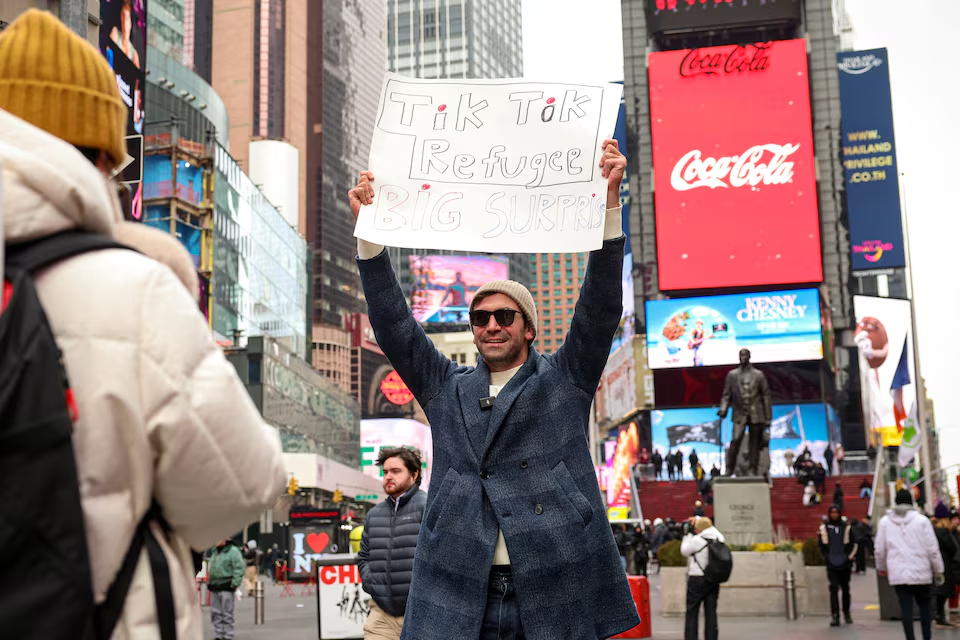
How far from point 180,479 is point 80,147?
75cm

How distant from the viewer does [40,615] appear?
1.87 m

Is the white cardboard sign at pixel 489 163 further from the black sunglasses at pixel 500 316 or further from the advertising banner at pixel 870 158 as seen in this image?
the advertising banner at pixel 870 158

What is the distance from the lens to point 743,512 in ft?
69.7

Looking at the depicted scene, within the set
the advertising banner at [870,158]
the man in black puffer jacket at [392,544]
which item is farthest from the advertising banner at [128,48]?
the advertising banner at [870,158]

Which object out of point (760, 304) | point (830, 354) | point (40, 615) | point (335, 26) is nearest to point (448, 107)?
point (40, 615)

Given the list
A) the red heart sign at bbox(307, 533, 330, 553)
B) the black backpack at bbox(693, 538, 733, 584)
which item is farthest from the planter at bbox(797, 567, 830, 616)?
the red heart sign at bbox(307, 533, 330, 553)

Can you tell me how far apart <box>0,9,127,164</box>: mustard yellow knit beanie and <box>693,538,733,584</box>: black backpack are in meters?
11.7

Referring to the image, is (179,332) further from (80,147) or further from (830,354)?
(830,354)

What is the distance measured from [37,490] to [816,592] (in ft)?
64.2

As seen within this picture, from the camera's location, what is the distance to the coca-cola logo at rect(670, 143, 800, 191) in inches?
2672

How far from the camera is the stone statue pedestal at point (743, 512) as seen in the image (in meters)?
21.0

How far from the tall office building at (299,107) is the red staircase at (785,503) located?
9894 centimetres

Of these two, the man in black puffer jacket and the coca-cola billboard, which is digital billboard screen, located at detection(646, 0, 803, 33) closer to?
the coca-cola billboard

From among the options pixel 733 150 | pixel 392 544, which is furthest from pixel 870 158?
pixel 392 544
